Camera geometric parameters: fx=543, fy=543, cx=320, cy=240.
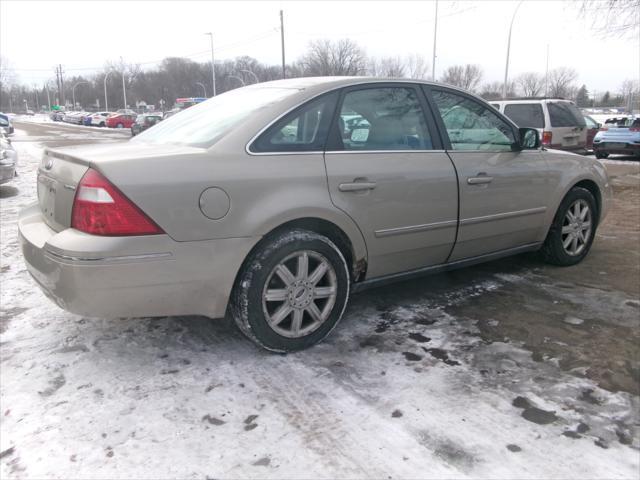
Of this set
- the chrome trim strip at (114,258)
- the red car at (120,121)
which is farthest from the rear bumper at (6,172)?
the red car at (120,121)

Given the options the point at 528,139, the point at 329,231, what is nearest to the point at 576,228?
the point at 528,139

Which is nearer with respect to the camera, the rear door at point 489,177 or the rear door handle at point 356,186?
the rear door handle at point 356,186

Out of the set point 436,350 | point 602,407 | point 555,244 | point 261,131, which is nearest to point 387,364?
point 436,350

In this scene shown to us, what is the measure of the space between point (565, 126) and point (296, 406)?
1096cm

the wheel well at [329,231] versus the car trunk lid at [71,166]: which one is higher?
the car trunk lid at [71,166]

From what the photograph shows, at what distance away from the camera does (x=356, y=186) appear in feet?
10.7

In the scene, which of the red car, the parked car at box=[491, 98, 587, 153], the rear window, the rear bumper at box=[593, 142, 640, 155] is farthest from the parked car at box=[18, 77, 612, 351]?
the red car

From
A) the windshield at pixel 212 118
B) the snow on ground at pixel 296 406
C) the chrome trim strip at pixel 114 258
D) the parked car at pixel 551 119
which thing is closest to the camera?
the snow on ground at pixel 296 406

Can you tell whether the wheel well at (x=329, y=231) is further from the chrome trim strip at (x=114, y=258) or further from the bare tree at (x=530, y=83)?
the bare tree at (x=530, y=83)

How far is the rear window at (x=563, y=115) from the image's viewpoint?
11539 mm

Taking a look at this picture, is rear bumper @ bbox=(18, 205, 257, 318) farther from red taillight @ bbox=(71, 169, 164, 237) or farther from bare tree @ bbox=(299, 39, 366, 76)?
bare tree @ bbox=(299, 39, 366, 76)

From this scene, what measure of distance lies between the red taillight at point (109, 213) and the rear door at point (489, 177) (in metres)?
2.18

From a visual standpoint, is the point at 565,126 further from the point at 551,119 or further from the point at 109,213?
the point at 109,213

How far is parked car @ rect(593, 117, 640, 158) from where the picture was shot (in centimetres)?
1677
